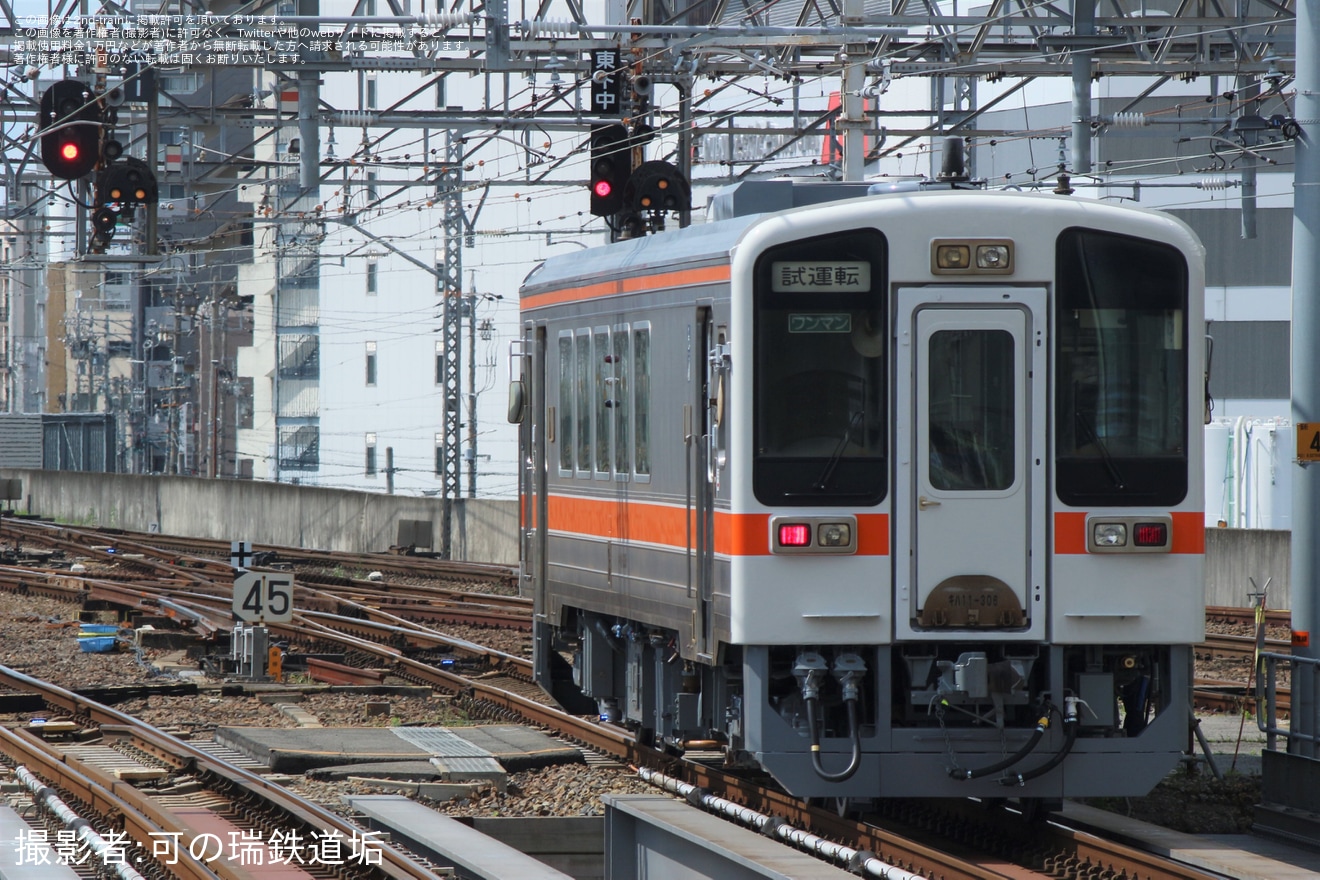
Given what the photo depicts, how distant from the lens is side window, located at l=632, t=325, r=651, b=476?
419 inches

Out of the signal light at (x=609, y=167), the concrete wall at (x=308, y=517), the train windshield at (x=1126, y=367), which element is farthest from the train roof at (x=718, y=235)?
the concrete wall at (x=308, y=517)

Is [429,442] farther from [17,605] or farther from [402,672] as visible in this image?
[402,672]

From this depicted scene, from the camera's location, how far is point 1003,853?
9.20 m

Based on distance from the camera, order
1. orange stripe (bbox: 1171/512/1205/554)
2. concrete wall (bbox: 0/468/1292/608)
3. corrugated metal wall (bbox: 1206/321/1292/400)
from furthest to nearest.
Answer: corrugated metal wall (bbox: 1206/321/1292/400) < concrete wall (bbox: 0/468/1292/608) < orange stripe (bbox: 1171/512/1205/554)

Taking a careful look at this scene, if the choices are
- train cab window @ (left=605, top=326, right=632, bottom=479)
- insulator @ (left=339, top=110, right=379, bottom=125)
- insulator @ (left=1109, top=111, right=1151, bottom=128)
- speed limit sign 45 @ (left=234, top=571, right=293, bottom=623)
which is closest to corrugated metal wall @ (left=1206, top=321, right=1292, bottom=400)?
insulator @ (left=1109, top=111, right=1151, bottom=128)

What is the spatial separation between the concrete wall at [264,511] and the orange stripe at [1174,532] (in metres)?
21.9

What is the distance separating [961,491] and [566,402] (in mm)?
3809

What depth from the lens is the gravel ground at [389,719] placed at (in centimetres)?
1055

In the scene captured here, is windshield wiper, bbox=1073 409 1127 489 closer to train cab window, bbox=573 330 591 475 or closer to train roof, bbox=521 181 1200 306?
train roof, bbox=521 181 1200 306

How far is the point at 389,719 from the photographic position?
14.5 meters

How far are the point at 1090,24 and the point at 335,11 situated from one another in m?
38.6

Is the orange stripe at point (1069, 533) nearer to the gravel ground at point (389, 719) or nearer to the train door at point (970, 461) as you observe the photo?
the train door at point (970, 461)

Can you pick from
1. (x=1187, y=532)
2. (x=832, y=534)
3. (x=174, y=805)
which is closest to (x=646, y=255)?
(x=832, y=534)

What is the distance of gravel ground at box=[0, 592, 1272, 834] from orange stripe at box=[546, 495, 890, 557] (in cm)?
153
